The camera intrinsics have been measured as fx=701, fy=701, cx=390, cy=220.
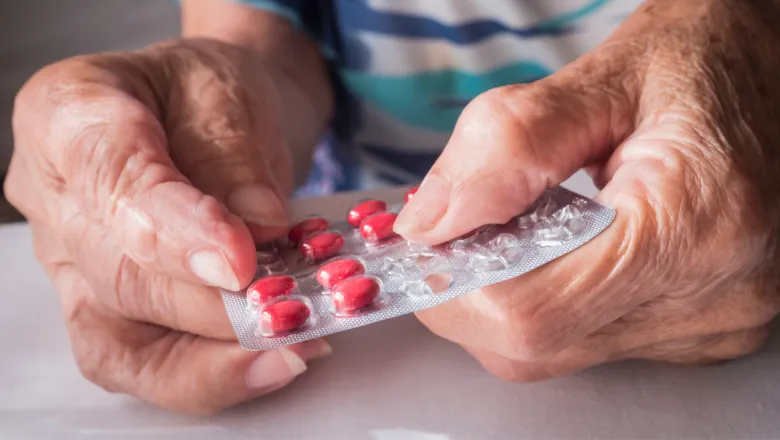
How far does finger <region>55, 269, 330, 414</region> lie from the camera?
1.49 feet

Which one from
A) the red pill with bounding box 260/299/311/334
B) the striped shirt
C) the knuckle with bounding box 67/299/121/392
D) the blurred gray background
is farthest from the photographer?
the blurred gray background

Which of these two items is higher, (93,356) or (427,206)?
(427,206)

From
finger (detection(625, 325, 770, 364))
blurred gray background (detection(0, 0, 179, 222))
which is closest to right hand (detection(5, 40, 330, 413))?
finger (detection(625, 325, 770, 364))

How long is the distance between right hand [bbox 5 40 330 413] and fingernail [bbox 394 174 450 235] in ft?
0.32

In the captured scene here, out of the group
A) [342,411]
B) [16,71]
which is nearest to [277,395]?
[342,411]

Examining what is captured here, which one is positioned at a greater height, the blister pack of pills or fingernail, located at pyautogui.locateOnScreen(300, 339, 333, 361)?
the blister pack of pills

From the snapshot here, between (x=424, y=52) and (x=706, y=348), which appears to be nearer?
(x=706, y=348)

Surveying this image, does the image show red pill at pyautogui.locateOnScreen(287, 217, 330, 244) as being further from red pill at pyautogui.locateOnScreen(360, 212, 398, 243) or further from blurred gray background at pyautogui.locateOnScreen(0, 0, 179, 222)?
blurred gray background at pyautogui.locateOnScreen(0, 0, 179, 222)

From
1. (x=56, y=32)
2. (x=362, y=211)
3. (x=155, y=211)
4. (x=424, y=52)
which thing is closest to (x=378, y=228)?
(x=362, y=211)

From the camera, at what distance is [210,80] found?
0.54 meters

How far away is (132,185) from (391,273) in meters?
0.17

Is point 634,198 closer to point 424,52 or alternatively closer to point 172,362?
point 172,362

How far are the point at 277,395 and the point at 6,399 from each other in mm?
195

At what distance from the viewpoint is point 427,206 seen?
409 millimetres
